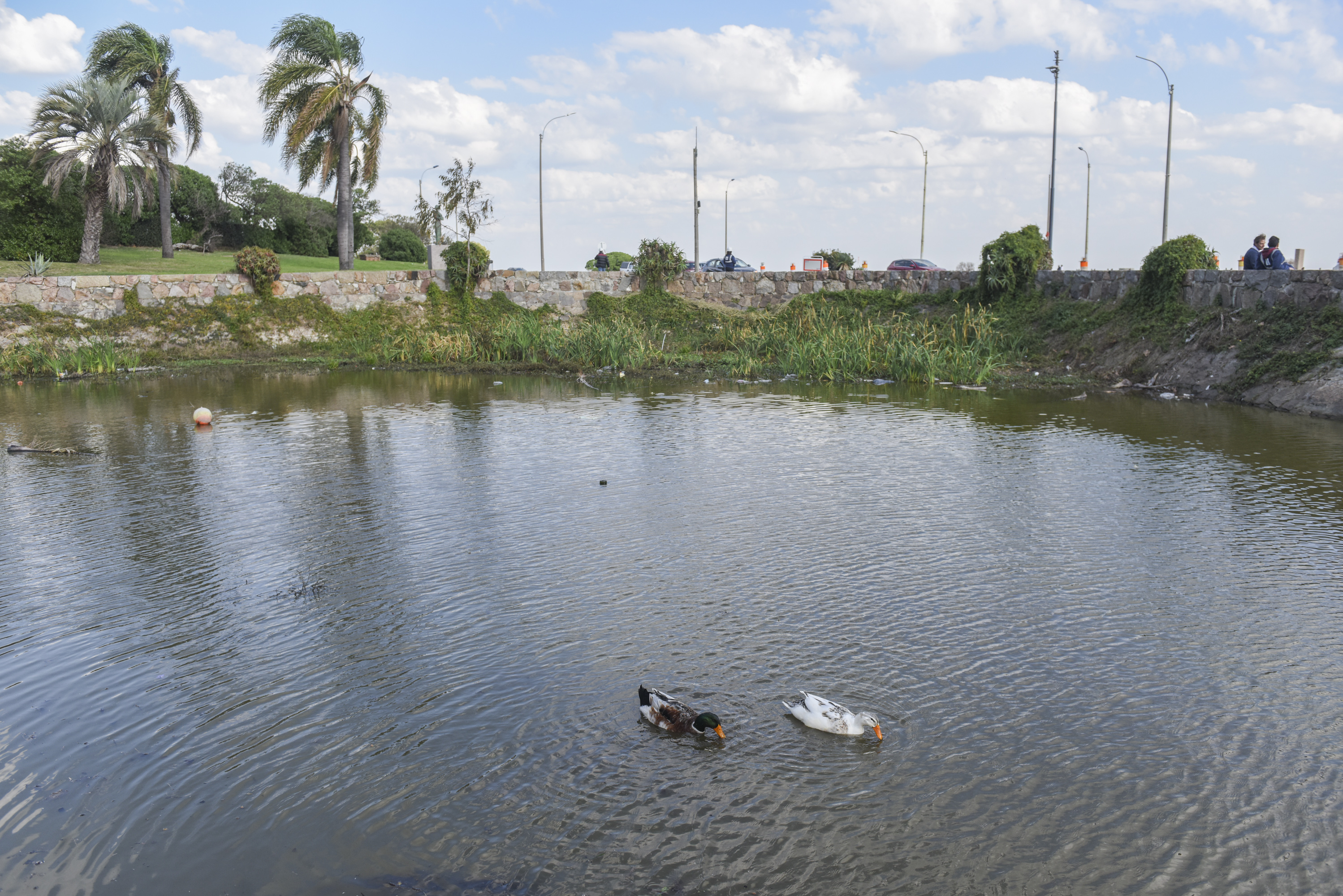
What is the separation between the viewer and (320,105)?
3250 cm

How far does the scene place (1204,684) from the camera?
19.8 feet

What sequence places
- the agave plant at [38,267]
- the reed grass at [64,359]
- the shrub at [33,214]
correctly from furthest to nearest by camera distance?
the shrub at [33,214] → the agave plant at [38,267] → the reed grass at [64,359]

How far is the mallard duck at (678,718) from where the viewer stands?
5324mm

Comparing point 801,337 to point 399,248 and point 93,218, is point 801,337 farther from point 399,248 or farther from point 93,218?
point 399,248

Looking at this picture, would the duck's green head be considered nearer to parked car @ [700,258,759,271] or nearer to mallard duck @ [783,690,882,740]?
mallard duck @ [783,690,882,740]

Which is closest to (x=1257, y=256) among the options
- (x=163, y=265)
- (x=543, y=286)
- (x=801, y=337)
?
(x=801, y=337)

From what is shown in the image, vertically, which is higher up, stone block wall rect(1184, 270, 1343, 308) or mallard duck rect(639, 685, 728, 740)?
stone block wall rect(1184, 270, 1343, 308)

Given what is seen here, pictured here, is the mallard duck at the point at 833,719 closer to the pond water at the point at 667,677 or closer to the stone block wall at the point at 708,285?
the pond water at the point at 667,677

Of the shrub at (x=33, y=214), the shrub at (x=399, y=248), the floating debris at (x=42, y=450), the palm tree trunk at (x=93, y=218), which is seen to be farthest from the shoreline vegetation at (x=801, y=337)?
the shrub at (x=399, y=248)

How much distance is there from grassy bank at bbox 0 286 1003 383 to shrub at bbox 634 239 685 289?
1.84 ft

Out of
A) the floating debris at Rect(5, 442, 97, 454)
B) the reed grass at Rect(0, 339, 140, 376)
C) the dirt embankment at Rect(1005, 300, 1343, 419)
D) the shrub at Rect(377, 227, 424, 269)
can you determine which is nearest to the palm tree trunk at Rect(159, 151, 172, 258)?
the reed grass at Rect(0, 339, 140, 376)

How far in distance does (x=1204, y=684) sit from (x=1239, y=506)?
16.8ft

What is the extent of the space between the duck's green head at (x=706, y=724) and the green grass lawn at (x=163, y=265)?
28.3 m

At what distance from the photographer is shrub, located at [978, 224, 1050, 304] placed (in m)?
28.2
